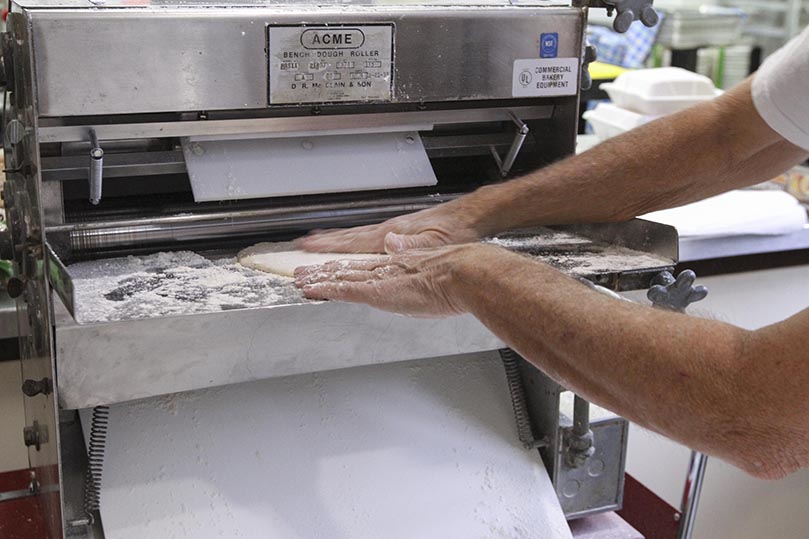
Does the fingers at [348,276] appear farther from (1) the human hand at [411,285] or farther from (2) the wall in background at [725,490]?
(2) the wall in background at [725,490]

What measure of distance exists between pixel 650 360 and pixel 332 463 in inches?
22.6

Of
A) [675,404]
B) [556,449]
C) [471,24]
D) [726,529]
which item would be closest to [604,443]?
[556,449]

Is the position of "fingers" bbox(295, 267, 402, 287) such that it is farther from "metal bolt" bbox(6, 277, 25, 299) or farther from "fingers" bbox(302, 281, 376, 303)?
"metal bolt" bbox(6, 277, 25, 299)

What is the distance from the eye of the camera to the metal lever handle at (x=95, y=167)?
1.26 meters

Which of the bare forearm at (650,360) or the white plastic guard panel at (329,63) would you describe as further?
the white plastic guard panel at (329,63)

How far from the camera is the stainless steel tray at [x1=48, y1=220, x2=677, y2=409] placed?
1089mm

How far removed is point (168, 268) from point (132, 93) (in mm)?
263

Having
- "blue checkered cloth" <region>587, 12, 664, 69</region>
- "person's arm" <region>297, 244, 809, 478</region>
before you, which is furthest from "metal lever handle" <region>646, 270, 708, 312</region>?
"blue checkered cloth" <region>587, 12, 664, 69</region>

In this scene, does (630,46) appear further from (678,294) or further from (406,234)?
(678,294)

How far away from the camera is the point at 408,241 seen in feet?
4.71

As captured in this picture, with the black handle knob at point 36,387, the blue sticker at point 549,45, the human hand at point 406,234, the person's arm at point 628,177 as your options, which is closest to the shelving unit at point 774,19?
the person's arm at point 628,177

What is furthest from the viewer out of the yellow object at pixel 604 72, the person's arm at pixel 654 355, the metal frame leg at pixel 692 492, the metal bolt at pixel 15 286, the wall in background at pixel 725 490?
the yellow object at pixel 604 72

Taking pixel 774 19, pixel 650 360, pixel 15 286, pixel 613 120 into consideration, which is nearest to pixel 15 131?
pixel 15 286

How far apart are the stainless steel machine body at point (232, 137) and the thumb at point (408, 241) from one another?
0.38 feet
